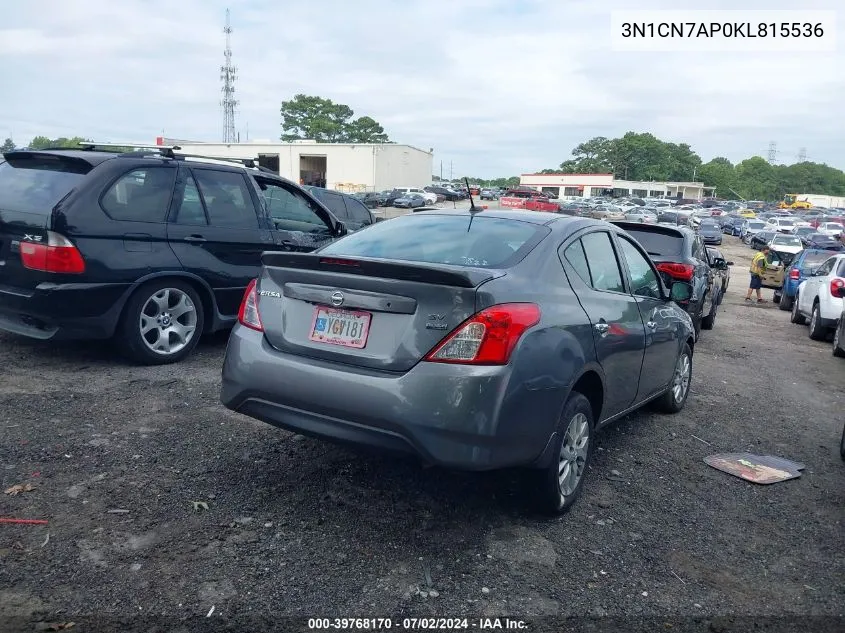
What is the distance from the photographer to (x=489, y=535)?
373cm

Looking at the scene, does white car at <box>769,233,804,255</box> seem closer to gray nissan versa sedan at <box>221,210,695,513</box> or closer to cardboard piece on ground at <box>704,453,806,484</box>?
cardboard piece on ground at <box>704,453,806,484</box>

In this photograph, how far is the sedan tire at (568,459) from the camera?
3768mm

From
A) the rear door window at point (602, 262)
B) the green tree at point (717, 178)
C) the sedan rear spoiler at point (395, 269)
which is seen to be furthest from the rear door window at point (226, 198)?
the green tree at point (717, 178)

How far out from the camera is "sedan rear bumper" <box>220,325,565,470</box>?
3314 millimetres

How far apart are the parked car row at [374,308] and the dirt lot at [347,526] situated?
436 millimetres

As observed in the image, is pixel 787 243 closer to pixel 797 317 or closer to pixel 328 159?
pixel 797 317

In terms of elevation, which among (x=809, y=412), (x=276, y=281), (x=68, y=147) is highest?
(x=68, y=147)

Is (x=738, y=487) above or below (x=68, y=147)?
below

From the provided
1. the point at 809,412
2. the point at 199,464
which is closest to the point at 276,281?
the point at 199,464

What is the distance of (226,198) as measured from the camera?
693cm

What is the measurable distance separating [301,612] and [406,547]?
0.72m

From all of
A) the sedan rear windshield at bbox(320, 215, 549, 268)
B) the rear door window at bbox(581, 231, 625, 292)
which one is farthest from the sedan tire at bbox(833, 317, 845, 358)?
the sedan rear windshield at bbox(320, 215, 549, 268)

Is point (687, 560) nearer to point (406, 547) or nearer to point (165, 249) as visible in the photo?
point (406, 547)

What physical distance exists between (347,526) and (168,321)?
3404mm
